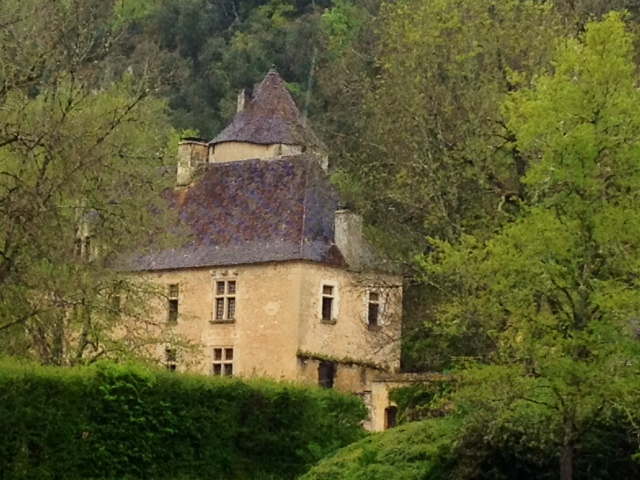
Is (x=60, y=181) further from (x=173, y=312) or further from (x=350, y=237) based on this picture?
(x=173, y=312)

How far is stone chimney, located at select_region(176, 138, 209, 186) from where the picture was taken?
2067 inches

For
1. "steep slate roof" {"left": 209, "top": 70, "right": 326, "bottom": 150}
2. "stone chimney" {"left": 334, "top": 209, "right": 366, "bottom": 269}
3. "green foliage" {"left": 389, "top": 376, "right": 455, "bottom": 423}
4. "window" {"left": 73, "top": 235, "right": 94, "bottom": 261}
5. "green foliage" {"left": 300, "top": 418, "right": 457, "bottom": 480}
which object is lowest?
"green foliage" {"left": 300, "top": 418, "right": 457, "bottom": 480}

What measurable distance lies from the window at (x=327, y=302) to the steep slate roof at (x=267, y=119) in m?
14.4

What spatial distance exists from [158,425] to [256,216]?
17.7 metres

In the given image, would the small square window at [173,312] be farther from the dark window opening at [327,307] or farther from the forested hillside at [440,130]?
the forested hillside at [440,130]

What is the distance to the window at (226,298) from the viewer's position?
48375mm

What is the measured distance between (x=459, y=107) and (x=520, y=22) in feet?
8.67

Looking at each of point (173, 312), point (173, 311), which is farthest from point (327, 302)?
point (173, 311)

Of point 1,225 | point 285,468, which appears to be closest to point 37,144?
point 1,225

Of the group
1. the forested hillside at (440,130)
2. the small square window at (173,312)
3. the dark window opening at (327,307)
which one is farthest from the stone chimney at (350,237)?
the small square window at (173,312)

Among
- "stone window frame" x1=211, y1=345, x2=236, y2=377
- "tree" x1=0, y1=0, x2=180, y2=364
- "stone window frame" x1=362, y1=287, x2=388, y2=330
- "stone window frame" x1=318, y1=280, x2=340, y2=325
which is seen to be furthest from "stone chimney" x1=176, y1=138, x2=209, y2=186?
"tree" x1=0, y1=0, x2=180, y2=364

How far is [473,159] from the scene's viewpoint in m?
35.3

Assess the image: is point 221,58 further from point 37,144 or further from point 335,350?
point 37,144

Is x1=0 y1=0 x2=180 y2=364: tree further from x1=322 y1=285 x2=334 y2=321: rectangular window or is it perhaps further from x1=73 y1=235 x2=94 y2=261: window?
x1=322 y1=285 x2=334 y2=321: rectangular window
